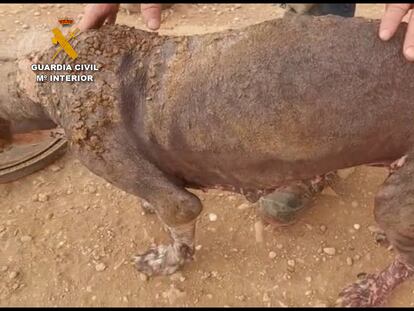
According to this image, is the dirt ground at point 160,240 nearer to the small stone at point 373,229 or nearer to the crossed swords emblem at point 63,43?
the small stone at point 373,229

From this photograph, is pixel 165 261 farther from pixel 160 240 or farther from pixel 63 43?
pixel 63 43

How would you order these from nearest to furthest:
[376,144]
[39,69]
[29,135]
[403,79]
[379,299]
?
[403,79], [376,144], [39,69], [379,299], [29,135]

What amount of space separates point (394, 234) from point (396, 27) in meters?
1.12

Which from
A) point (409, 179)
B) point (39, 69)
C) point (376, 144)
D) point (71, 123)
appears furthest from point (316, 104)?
point (39, 69)

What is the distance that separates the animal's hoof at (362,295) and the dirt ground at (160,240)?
0.07m

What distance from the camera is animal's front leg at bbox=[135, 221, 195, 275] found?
11.0 ft

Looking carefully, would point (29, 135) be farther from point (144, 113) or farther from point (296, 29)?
point (296, 29)

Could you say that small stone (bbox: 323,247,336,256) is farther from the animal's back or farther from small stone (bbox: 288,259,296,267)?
the animal's back

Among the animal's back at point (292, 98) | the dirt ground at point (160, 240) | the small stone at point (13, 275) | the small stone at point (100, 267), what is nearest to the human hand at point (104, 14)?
the dirt ground at point (160, 240)

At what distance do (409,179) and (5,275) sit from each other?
8.52ft

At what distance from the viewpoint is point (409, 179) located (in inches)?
101

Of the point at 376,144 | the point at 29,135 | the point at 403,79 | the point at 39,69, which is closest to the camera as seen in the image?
the point at 403,79

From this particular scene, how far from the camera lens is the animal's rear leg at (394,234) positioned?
262 cm

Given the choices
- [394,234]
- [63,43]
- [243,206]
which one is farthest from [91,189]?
[394,234]
